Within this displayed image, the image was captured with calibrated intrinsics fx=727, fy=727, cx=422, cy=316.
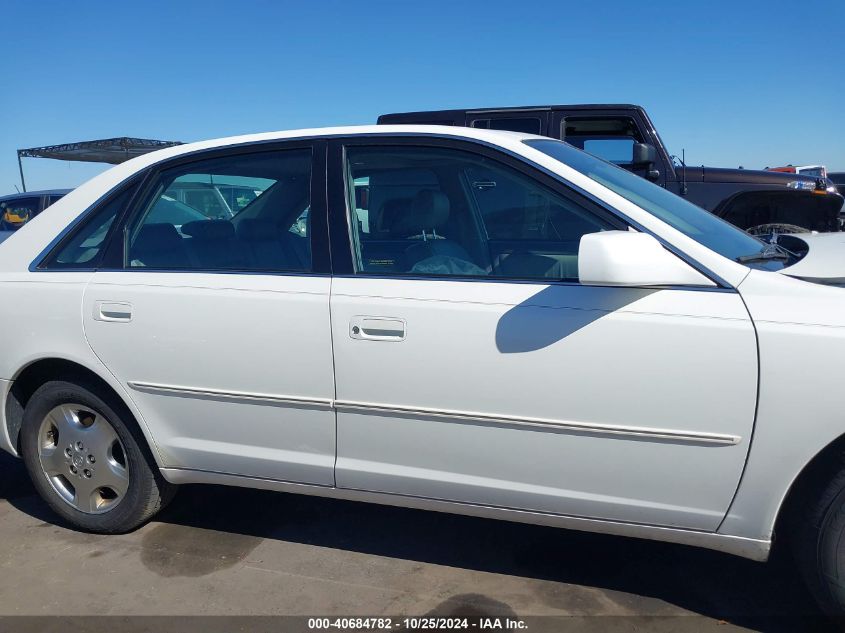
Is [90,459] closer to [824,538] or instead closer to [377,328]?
[377,328]

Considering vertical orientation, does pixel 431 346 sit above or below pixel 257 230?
below

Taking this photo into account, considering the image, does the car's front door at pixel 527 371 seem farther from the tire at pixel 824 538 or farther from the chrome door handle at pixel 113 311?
the chrome door handle at pixel 113 311

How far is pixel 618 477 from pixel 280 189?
5.85 ft

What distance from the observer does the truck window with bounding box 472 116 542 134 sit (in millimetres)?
6758

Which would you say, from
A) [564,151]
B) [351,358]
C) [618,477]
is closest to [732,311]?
[618,477]

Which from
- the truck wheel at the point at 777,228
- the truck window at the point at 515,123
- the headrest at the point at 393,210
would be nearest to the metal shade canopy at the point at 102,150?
the truck window at the point at 515,123

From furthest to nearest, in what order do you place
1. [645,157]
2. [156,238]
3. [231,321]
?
[645,157] → [156,238] → [231,321]

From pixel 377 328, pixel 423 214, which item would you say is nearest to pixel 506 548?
pixel 377 328

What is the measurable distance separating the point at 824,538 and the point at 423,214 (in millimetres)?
1811

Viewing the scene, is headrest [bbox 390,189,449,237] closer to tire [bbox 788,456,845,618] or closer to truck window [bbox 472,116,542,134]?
tire [bbox 788,456,845,618]

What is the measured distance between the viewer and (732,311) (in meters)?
2.19

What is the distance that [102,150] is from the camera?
49.8 ft

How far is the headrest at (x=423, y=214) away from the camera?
296cm

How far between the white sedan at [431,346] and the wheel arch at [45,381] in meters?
0.01
